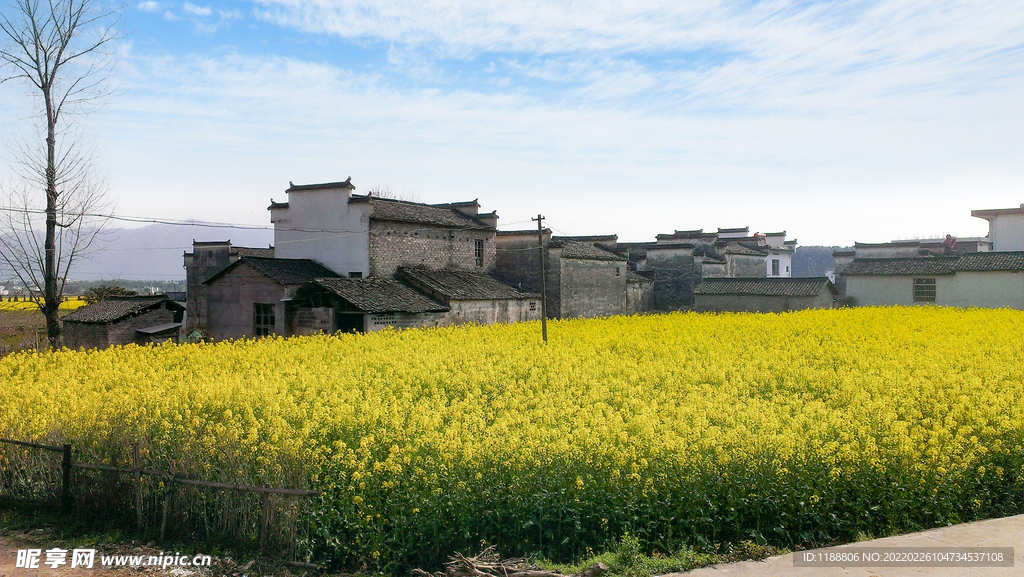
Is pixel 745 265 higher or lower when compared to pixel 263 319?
higher

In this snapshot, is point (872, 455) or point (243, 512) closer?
point (243, 512)

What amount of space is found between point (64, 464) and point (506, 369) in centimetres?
932

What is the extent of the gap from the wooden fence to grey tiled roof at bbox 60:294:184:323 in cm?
2341

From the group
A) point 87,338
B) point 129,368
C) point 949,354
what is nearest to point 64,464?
point 129,368

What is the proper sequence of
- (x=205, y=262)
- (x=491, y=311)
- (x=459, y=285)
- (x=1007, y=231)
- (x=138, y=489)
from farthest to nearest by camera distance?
1. (x=1007, y=231)
2. (x=205, y=262)
3. (x=491, y=311)
4. (x=459, y=285)
5. (x=138, y=489)

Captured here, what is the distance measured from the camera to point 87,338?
31641 millimetres

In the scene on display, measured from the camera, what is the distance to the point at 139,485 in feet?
30.1

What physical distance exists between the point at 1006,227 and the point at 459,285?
37.1 m

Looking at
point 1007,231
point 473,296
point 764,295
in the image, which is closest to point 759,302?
point 764,295

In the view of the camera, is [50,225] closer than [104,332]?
Yes

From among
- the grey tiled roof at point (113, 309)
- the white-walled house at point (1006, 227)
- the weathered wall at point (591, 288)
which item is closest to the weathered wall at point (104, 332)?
the grey tiled roof at point (113, 309)

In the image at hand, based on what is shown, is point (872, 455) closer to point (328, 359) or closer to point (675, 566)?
point (675, 566)

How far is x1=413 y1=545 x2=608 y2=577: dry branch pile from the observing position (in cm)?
738

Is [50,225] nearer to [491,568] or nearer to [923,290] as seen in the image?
[491,568]
